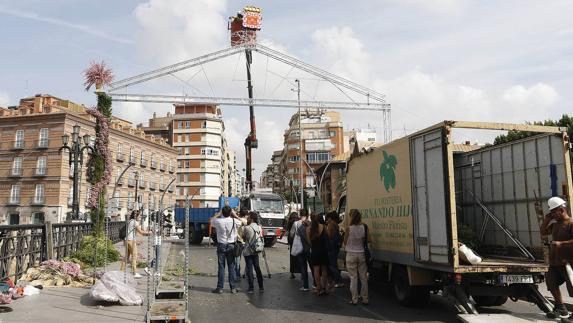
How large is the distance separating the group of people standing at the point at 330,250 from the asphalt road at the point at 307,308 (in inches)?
12.0

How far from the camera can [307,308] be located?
8.83 m

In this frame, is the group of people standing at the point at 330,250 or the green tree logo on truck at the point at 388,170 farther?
the group of people standing at the point at 330,250

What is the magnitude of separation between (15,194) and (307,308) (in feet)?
182

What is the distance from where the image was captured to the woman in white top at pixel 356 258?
9.14 meters

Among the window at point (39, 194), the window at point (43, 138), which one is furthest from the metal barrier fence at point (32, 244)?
the window at point (43, 138)

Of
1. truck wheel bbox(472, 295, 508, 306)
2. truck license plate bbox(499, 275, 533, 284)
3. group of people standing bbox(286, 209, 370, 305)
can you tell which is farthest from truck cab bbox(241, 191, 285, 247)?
truck license plate bbox(499, 275, 533, 284)

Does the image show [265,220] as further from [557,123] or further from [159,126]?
[159,126]

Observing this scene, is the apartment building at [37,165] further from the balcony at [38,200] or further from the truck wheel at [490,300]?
the truck wheel at [490,300]

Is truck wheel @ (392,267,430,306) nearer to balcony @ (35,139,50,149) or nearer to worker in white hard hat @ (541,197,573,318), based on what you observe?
worker in white hard hat @ (541,197,573,318)

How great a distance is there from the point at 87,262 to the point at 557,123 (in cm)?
2295

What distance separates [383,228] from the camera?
9.59 m

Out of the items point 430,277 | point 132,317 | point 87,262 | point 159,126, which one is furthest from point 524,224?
point 159,126

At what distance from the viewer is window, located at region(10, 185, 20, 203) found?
5453 centimetres

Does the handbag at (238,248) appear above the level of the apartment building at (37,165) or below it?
below
